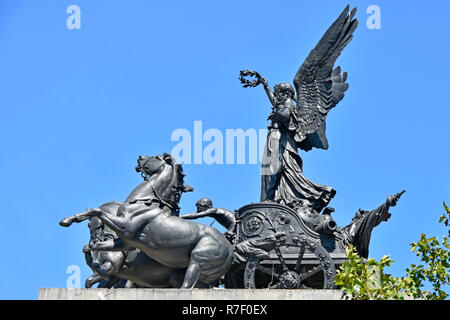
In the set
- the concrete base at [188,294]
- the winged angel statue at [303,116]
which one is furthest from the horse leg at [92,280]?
the winged angel statue at [303,116]

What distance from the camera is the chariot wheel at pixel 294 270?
17625mm

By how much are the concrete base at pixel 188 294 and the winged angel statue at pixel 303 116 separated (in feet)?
13.4

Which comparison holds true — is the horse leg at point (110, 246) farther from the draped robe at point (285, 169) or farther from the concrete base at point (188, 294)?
the draped robe at point (285, 169)

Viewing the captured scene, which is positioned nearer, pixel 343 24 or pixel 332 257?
pixel 332 257

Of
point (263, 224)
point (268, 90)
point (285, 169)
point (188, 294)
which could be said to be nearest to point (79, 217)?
point (188, 294)

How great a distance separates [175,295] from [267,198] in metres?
4.77

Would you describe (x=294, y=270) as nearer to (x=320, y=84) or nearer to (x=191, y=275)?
(x=191, y=275)

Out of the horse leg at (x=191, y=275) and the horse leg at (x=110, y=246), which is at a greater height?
the horse leg at (x=110, y=246)

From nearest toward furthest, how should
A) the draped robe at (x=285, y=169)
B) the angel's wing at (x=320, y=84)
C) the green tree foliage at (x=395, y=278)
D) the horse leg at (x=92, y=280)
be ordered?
the green tree foliage at (x=395, y=278) < the horse leg at (x=92, y=280) < the draped robe at (x=285, y=169) < the angel's wing at (x=320, y=84)

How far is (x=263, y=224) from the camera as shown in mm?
18844

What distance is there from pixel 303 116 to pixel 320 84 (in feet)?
2.80
